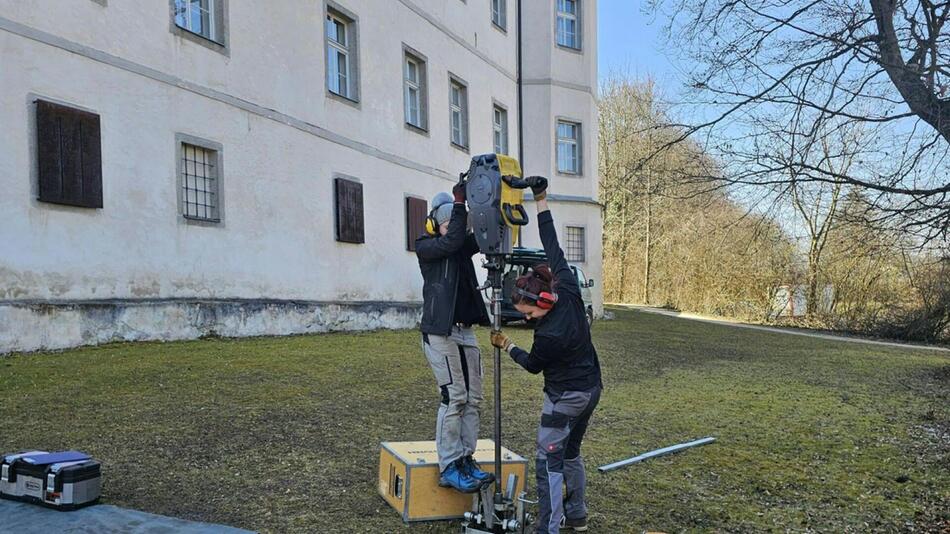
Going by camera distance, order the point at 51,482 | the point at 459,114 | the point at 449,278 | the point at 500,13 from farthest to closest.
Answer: the point at 500,13 < the point at 459,114 < the point at 449,278 < the point at 51,482

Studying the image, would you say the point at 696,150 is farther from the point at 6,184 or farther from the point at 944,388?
the point at 6,184

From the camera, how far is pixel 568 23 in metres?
25.7

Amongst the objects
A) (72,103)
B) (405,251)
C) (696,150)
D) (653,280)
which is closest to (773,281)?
(653,280)

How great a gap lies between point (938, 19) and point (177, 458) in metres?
7.97

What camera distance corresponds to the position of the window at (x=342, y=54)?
1599 centimetres

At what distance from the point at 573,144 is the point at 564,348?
2246 cm

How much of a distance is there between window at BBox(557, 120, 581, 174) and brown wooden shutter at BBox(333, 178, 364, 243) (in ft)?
34.9

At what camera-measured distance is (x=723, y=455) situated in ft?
19.5

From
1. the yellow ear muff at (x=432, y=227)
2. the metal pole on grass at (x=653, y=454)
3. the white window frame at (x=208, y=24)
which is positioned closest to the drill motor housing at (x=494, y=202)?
the yellow ear muff at (x=432, y=227)

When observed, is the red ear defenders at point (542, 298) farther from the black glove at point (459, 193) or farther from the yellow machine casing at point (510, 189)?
the black glove at point (459, 193)

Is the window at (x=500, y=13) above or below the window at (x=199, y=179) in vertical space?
above

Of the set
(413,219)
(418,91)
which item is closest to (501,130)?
(418,91)

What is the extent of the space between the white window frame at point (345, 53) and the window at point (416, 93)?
2.50 meters

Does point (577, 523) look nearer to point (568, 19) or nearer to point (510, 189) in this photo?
point (510, 189)
